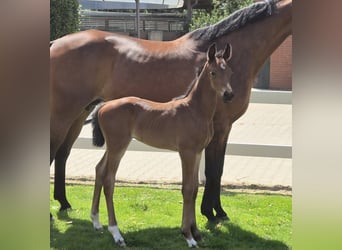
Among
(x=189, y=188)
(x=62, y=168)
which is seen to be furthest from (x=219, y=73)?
(x=62, y=168)

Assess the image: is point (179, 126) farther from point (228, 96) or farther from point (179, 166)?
point (179, 166)

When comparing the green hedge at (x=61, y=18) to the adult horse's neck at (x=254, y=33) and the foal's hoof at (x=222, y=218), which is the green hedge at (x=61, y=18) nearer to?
the adult horse's neck at (x=254, y=33)

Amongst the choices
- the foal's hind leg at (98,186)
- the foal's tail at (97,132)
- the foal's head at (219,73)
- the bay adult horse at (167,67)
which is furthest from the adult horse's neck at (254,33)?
the foal's hind leg at (98,186)

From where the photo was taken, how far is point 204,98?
131 inches

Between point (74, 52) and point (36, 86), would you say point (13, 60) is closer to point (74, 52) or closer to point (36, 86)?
point (36, 86)

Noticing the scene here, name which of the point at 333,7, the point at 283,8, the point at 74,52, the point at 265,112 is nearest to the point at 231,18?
the point at 283,8

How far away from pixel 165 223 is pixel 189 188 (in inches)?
38.2

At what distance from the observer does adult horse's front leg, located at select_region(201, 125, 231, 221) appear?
398 cm

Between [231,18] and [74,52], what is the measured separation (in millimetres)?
1443

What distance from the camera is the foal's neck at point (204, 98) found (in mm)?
3313

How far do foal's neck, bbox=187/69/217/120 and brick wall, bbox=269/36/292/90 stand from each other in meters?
10.5

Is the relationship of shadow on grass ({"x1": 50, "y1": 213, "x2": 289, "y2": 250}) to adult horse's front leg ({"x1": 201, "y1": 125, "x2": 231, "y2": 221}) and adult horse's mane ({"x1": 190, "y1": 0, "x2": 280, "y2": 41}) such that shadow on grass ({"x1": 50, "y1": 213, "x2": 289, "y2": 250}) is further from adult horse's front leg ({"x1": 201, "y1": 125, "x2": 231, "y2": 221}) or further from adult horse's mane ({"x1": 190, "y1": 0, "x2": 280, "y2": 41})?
adult horse's mane ({"x1": 190, "y1": 0, "x2": 280, "y2": 41})

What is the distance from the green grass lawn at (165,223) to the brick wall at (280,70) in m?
8.87

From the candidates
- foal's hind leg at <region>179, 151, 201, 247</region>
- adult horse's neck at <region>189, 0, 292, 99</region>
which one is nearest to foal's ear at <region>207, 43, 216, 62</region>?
foal's hind leg at <region>179, 151, 201, 247</region>
